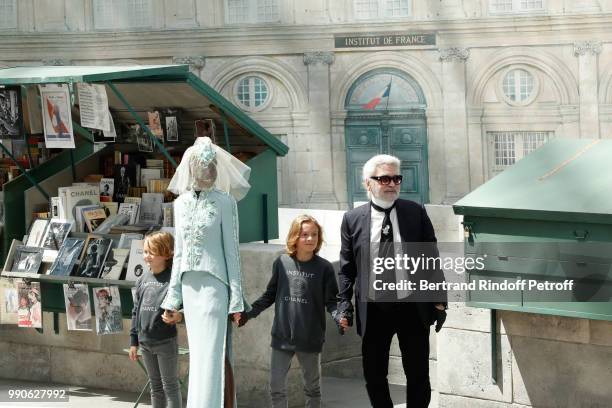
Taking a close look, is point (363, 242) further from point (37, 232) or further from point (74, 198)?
point (37, 232)

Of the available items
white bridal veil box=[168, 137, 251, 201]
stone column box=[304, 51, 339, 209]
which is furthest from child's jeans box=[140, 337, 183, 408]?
stone column box=[304, 51, 339, 209]

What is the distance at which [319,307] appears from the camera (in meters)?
6.44

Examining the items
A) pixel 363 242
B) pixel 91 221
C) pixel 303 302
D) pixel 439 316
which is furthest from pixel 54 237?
pixel 439 316

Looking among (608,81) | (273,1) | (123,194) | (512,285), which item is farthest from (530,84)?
(512,285)

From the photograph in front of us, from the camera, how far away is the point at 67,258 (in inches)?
328

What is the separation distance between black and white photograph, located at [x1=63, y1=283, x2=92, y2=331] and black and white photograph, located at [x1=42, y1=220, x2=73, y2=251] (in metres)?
0.49

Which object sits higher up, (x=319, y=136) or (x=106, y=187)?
(x=319, y=136)

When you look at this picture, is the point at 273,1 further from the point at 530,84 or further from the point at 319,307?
the point at 319,307

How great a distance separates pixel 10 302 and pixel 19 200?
970mm

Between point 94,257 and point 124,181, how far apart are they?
1.15 meters

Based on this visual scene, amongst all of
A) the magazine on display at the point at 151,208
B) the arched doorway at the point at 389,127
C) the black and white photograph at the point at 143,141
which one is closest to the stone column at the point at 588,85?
the arched doorway at the point at 389,127

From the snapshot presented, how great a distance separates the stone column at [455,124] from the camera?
90.5ft

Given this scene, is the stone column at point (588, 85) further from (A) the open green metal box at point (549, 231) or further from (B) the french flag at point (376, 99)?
(A) the open green metal box at point (549, 231)

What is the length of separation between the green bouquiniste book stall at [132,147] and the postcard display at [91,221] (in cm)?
8
